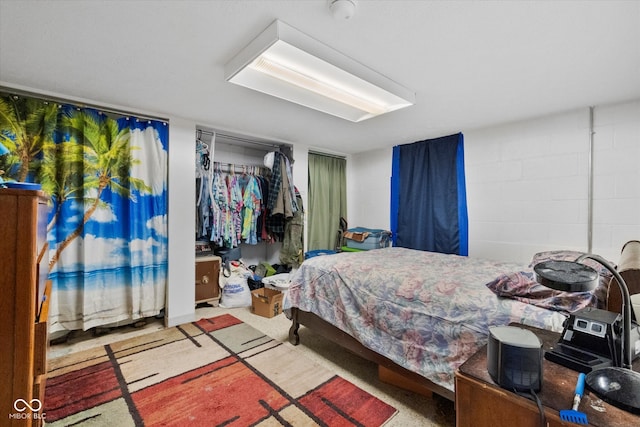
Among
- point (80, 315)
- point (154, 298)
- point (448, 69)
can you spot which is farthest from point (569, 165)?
point (80, 315)

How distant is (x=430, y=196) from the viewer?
140 inches

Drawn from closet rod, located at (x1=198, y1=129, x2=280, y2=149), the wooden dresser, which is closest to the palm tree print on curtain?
closet rod, located at (x1=198, y1=129, x2=280, y2=149)

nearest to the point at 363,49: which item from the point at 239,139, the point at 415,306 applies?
the point at 415,306

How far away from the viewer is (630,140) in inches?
91.7

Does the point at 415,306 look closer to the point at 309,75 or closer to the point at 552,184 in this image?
the point at 309,75

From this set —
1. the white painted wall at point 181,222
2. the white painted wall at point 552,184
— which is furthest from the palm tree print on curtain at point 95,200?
the white painted wall at point 552,184

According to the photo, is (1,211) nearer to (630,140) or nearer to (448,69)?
(448,69)

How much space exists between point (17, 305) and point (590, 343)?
185 cm

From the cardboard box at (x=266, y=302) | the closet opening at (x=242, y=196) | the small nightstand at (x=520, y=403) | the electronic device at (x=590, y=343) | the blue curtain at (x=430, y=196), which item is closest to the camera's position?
the small nightstand at (x=520, y=403)

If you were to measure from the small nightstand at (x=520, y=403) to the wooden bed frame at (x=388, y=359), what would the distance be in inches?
18.2

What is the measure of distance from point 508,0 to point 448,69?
61 centimetres

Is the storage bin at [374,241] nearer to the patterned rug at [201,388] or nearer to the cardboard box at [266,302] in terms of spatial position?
the cardboard box at [266,302]

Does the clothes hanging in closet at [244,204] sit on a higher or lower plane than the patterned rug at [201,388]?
higher

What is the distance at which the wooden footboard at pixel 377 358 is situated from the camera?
1.63 metres
